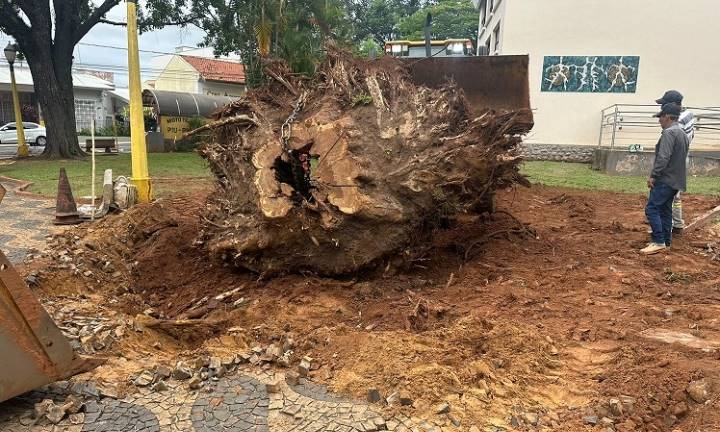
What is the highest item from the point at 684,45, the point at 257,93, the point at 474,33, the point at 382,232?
the point at 474,33

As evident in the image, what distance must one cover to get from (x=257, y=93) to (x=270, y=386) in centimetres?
362

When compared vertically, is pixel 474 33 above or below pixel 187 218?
above

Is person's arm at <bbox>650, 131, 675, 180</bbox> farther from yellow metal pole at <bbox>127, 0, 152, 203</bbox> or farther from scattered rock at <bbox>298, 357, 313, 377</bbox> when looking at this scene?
yellow metal pole at <bbox>127, 0, 152, 203</bbox>

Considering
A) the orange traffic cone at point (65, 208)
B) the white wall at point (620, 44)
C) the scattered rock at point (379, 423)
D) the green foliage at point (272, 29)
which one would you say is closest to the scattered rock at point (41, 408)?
the scattered rock at point (379, 423)

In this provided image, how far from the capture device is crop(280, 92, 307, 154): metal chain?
4.48 meters

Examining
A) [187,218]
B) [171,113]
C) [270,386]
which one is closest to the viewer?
[270,386]

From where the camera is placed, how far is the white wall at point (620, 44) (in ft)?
47.2

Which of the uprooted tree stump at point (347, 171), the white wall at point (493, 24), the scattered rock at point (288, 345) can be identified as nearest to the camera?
the scattered rock at point (288, 345)

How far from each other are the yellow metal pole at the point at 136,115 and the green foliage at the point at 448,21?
28.5 metres

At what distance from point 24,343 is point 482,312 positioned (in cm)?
282

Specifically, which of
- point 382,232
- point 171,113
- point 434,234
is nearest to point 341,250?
point 382,232

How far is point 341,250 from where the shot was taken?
4.40 meters

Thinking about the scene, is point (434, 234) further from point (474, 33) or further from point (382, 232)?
point (474, 33)

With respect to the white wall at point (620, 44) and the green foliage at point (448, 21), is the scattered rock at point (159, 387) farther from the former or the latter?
the green foliage at point (448, 21)
